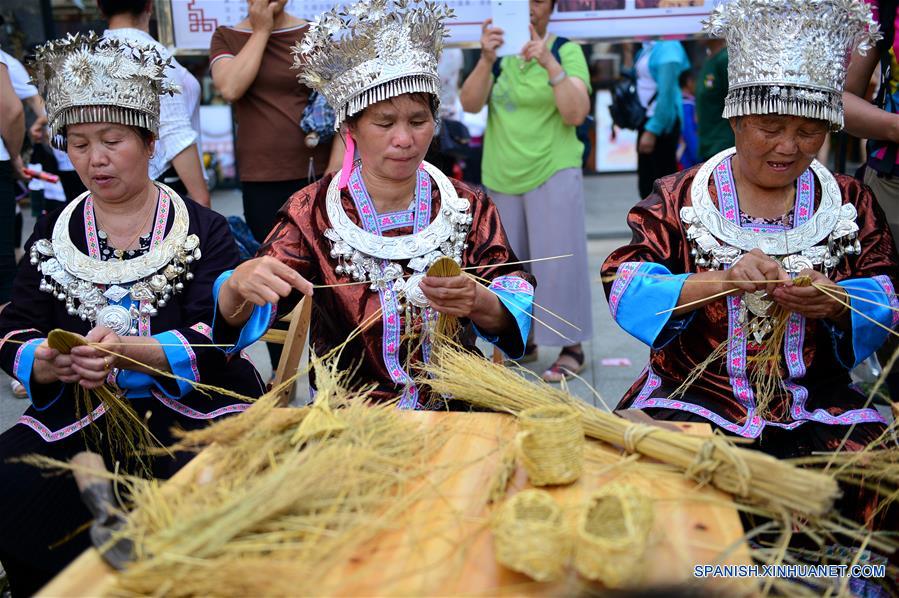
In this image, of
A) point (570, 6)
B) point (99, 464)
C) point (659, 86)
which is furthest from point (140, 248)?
point (659, 86)

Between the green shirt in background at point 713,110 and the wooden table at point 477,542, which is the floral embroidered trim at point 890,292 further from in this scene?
the green shirt in background at point 713,110

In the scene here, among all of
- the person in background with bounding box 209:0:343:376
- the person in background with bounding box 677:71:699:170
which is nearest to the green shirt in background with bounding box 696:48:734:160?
the person in background with bounding box 677:71:699:170

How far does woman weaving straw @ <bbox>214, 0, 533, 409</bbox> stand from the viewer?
2365 mm

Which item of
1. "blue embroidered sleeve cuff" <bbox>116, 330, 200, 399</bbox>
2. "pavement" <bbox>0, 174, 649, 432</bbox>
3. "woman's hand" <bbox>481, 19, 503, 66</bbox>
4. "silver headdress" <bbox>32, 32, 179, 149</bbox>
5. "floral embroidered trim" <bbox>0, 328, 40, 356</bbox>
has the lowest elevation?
"pavement" <bbox>0, 174, 649, 432</bbox>

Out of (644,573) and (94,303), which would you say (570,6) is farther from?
(644,573)

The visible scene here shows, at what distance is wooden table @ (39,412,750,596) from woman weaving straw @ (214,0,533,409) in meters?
0.70

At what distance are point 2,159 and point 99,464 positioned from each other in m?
2.68

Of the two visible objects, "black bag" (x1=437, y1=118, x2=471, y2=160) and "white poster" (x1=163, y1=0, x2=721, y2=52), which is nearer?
"white poster" (x1=163, y1=0, x2=721, y2=52)

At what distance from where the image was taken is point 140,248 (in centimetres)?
246

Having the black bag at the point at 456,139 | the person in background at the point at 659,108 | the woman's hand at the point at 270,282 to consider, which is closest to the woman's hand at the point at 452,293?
the woman's hand at the point at 270,282

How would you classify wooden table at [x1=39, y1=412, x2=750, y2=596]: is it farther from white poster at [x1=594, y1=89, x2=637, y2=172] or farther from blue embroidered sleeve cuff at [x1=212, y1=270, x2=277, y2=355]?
white poster at [x1=594, y1=89, x2=637, y2=172]

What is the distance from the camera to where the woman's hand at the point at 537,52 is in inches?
157

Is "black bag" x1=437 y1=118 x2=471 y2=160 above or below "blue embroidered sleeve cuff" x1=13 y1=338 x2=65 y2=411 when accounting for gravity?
above

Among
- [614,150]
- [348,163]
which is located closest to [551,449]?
[348,163]
